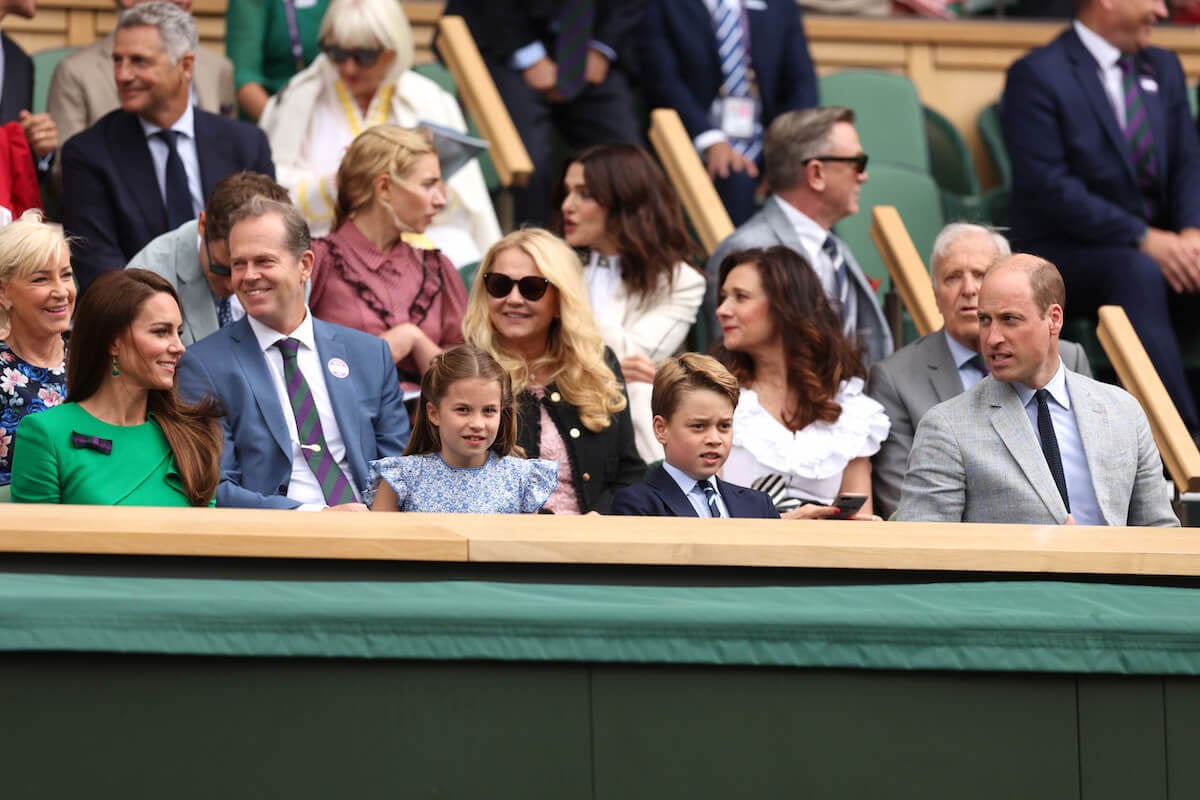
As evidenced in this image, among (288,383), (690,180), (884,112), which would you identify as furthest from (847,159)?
(288,383)

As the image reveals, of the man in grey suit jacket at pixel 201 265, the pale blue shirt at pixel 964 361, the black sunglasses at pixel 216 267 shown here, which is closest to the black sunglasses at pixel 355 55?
the man in grey suit jacket at pixel 201 265

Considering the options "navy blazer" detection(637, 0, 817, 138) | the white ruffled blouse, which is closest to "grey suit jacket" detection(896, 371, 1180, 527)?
the white ruffled blouse

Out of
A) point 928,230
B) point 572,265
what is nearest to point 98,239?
point 572,265

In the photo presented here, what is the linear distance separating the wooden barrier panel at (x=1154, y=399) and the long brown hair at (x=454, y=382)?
180 cm

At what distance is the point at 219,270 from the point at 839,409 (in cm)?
165

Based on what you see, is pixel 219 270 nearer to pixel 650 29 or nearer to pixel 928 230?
pixel 650 29

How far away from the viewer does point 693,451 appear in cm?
410

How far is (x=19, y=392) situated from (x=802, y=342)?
2013 millimetres

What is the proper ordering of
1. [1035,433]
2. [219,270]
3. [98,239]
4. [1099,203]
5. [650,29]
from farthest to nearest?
1. [650,29]
2. [1099,203]
3. [98,239]
4. [219,270]
5. [1035,433]

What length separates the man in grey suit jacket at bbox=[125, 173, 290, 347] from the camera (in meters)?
4.73

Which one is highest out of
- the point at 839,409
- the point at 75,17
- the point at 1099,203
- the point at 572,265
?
the point at 75,17

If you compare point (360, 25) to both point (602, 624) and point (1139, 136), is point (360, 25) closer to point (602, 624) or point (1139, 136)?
point (1139, 136)

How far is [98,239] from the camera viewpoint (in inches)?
212

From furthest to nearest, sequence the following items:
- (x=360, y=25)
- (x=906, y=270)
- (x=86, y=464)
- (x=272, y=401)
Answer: (x=360, y=25) → (x=906, y=270) → (x=272, y=401) → (x=86, y=464)
